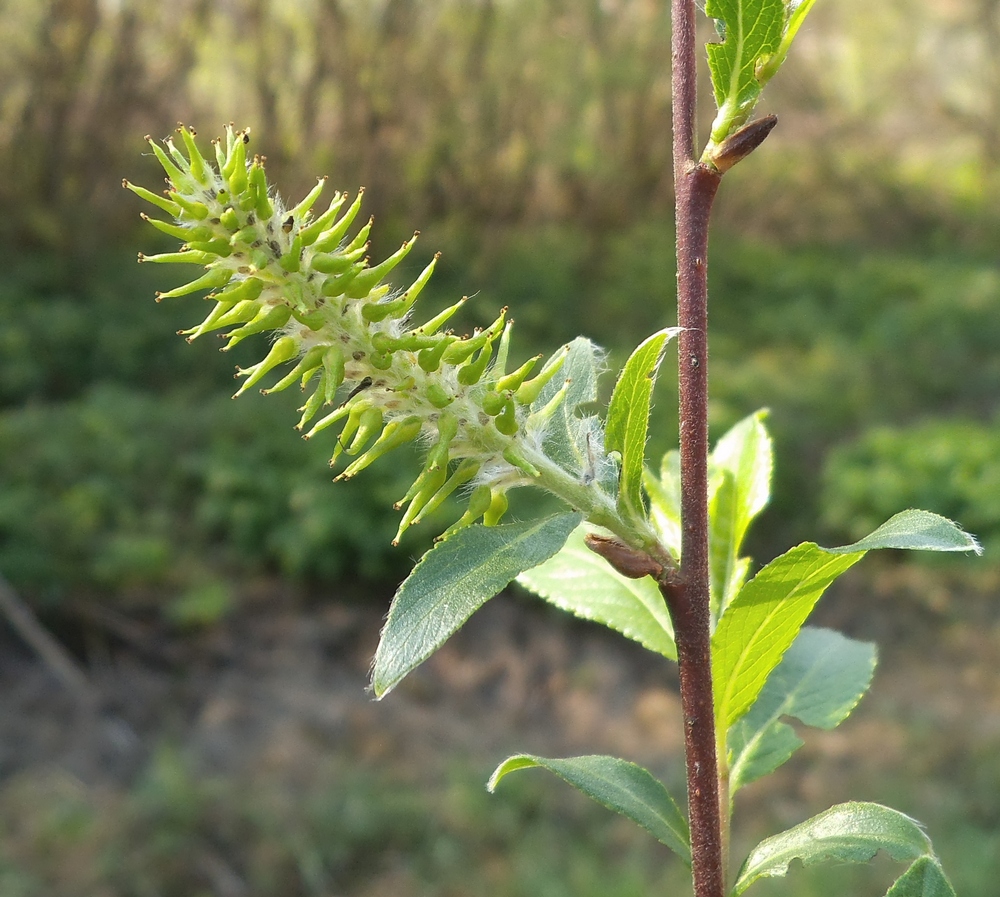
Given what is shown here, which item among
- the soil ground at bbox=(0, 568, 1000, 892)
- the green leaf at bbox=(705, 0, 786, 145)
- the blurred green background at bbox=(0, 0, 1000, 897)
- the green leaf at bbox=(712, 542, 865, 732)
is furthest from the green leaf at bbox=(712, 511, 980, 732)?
the soil ground at bbox=(0, 568, 1000, 892)

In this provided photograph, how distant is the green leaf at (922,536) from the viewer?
486 mm

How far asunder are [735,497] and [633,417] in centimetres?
22

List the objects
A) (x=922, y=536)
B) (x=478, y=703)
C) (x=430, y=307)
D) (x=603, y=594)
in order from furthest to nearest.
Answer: (x=430, y=307) → (x=478, y=703) → (x=603, y=594) → (x=922, y=536)

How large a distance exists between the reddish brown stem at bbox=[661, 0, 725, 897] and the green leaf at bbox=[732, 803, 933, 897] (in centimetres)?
4

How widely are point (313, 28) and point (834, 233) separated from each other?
5.50 metres

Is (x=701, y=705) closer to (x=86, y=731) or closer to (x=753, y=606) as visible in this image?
→ (x=753, y=606)

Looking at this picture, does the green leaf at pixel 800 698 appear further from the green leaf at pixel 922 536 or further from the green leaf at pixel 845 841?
the green leaf at pixel 922 536

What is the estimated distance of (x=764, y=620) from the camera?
583 millimetres

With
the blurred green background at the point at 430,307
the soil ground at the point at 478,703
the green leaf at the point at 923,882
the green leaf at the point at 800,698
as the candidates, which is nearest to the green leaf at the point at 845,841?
the green leaf at the point at 923,882

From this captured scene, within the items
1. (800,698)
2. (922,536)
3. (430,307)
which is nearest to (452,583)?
(922,536)

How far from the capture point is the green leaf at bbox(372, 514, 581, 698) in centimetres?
47

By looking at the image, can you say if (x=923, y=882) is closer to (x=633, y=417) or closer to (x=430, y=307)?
(x=633, y=417)

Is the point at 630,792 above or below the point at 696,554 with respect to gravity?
below

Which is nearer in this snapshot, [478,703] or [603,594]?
[603,594]
